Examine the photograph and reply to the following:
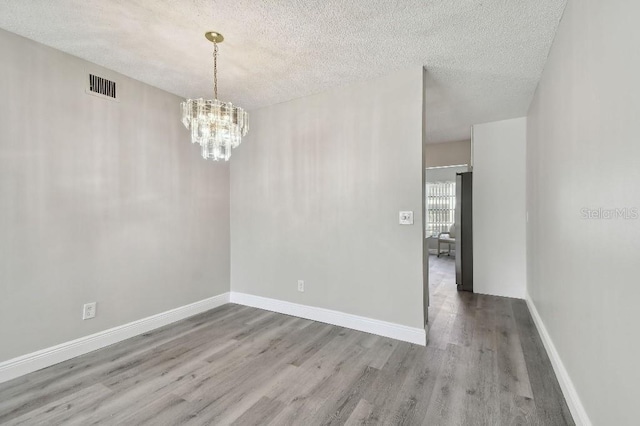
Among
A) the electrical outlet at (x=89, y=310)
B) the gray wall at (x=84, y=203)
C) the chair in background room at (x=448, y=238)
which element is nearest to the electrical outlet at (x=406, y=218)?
the gray wall at (x=84, y=203)

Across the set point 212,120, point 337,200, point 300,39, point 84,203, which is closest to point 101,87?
point 84,203

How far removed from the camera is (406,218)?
2768 mm

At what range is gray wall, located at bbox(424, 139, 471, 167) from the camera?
559cm

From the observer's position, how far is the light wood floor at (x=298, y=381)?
5.79 feet

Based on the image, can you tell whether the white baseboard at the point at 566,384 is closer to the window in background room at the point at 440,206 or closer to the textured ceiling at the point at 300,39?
the textured ceiling at the point at 300,39

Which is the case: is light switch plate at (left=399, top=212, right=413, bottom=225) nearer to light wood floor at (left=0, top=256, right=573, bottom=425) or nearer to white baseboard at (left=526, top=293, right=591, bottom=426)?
light wood floor at (left=0, top=256, right=573, bottom=425)

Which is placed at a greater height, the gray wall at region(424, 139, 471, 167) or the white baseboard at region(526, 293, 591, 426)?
the gray wall at region(424, 139, 471, 167)

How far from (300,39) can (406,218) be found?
70.2 inches

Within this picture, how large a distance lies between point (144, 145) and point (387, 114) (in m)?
2.51

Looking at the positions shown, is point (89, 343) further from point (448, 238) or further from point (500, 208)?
point (448, 238)

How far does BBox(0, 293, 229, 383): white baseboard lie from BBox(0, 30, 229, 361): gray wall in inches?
2.3

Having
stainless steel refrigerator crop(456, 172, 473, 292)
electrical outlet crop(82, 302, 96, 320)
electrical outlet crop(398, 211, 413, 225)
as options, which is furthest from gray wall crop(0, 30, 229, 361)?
stainless steel refrigerator crop(456, 172, 473, 292)

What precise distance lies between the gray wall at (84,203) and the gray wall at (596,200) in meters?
3.52

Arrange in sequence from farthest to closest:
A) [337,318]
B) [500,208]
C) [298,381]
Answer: [500,208] → [337,318] → [298,381]
